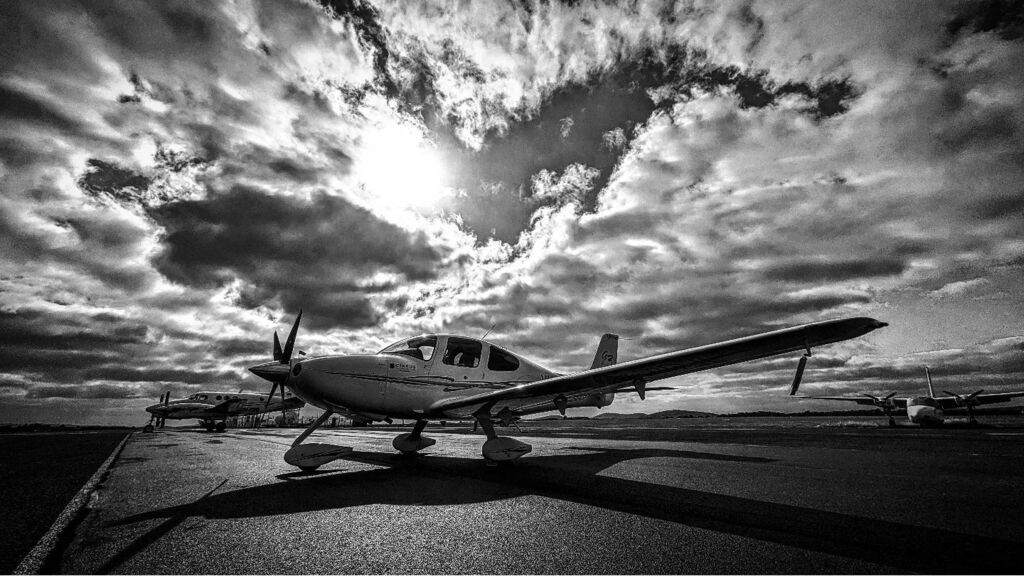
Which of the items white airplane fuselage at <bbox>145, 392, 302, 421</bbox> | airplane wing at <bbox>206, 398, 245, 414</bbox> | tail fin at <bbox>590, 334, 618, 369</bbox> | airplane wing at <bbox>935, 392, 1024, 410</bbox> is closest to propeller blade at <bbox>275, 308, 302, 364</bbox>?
tail fin at <bbox>590, 334, 618, 369</bbox>

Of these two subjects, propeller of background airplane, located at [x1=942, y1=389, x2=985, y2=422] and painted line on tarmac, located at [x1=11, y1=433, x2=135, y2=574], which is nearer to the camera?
painted line on tarmac, located at [x1=11, y1=433, x2=135, y2=574]

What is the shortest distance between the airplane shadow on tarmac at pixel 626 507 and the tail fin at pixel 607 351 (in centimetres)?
1237

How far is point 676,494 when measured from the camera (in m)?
4.72

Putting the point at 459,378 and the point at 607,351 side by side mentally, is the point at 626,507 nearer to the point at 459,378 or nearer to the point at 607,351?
the point at 459,378

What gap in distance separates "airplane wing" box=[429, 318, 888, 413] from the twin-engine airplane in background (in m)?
0.01

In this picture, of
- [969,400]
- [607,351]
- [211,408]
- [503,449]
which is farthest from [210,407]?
[969,400]

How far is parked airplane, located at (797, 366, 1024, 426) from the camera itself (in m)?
33.4

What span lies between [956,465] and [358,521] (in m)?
10.5

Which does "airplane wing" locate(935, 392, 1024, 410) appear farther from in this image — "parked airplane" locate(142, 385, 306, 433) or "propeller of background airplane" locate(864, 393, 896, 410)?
"parked airplane" locate(142, 385, 306, 433)

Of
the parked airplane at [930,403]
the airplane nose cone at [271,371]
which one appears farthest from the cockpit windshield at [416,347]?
the parked airplane at [930,403]

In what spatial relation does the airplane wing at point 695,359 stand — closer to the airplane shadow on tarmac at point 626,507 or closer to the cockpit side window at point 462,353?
the cockpit side window at point 462,353

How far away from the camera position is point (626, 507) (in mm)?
4062

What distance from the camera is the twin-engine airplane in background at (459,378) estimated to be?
5.57 meters

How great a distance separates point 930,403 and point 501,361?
145 ft
